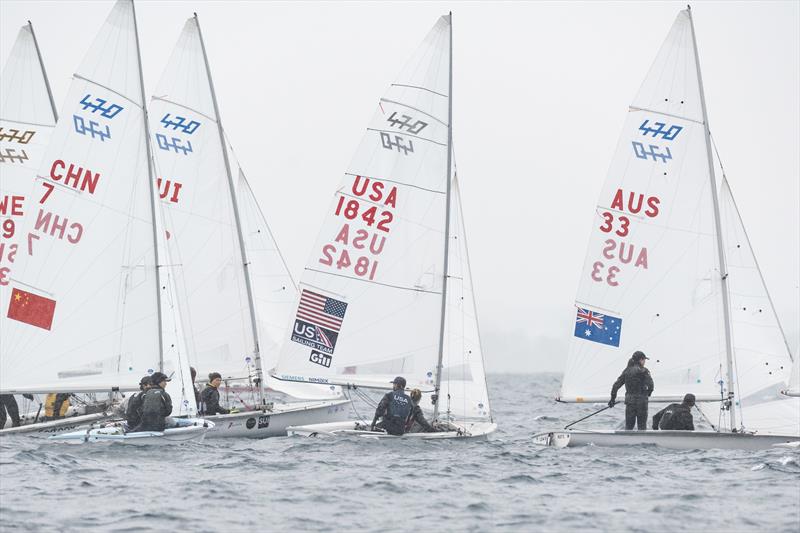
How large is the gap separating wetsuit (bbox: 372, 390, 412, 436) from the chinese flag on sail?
230 inches

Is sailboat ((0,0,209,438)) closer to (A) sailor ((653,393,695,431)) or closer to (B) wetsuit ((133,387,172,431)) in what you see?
(B) wetsuit ((133,387,172,431))

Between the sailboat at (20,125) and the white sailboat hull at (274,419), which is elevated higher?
the sailboat at (20,125)

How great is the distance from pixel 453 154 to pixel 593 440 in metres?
5.70

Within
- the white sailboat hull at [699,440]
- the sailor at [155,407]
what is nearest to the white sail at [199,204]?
the sailor at [155,407]

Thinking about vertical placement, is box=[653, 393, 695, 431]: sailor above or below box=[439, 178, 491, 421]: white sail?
below

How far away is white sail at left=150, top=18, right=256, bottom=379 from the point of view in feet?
91.4

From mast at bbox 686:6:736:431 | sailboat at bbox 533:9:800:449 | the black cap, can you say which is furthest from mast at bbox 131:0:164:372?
mast at bbox 686:6:736:431

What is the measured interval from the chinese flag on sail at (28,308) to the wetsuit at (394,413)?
5.84 metres

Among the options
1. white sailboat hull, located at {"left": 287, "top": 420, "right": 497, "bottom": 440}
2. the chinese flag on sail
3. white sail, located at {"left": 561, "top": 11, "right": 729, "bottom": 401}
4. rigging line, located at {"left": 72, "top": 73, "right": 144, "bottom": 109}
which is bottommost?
white sailboat hull, located at {"left": 287, "top": 420, "right": 497, "bottom": 440}

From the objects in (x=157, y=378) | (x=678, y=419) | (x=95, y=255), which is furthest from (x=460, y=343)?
(x=95, y=255)

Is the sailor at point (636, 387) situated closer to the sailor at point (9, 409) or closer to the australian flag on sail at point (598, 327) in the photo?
the australian flag on sail at point (598, 327)

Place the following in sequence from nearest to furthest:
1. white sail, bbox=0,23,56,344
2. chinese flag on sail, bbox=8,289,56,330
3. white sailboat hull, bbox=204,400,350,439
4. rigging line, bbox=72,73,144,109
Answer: chinese flag on sail, bbox=8,289,56,330, rigging line, bbox=72,73,144,109, white sailboat hull, bbox=204,400,350,439, white sail, bbox=0,23,56,344

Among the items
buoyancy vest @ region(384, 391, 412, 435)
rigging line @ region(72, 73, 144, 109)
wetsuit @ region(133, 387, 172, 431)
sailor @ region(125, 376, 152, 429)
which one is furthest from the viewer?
rigging line @ region(72, 73, 144, 109)

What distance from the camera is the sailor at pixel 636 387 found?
2169 centimetres
